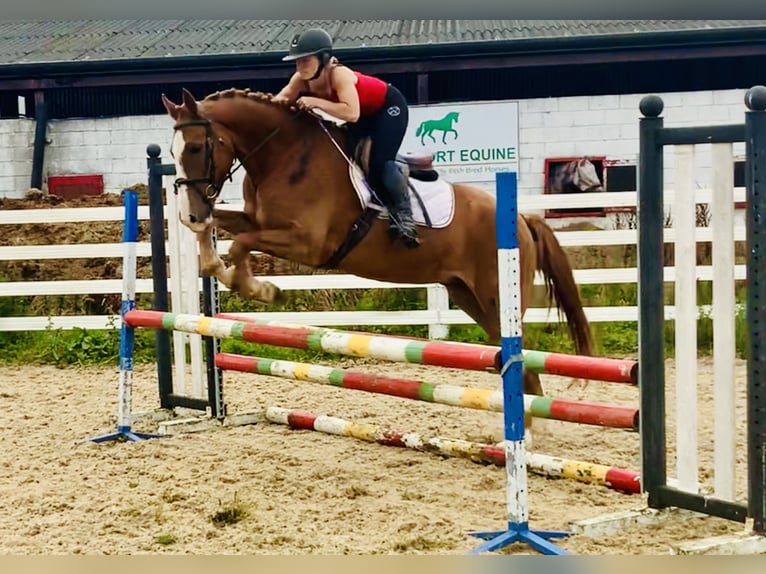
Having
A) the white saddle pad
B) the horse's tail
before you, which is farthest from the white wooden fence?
the white saddle pad

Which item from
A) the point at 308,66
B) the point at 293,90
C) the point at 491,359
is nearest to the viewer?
the point at 491,359

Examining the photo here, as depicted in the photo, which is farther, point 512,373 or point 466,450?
point 466,450

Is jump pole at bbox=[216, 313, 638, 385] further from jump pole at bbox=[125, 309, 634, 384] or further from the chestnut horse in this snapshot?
the chestnut horse

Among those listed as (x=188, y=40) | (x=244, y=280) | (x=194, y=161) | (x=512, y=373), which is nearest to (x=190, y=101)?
(x=194, y=161)

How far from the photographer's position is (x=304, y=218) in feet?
9.06

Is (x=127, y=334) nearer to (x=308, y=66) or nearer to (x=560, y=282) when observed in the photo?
(x=308, y=66)

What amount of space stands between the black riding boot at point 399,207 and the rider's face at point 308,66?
38 centimetres

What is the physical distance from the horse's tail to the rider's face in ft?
3.03

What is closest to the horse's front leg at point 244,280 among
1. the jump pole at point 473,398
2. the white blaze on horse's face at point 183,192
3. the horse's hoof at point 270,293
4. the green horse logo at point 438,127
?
the horse's hoof at point 270,293

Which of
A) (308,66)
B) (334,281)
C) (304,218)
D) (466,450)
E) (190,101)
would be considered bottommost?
(466,450)

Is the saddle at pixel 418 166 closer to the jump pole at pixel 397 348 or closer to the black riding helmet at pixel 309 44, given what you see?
the black riding helmet at pixel 309 44

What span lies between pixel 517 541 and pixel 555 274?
135 cm

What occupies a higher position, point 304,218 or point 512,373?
point 304,218

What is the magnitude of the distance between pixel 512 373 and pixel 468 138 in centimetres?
346
